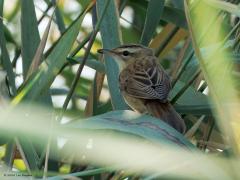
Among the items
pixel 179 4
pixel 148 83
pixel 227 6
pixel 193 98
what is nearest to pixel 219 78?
pixel 227 6

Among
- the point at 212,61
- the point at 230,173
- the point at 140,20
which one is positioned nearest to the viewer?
the point at 230,173

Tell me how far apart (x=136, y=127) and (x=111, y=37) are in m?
1.14

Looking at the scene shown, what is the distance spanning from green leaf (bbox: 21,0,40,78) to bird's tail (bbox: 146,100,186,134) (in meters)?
0.84

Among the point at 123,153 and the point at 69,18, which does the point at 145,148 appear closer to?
the point at 123,153

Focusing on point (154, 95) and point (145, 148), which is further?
point (154, 95)

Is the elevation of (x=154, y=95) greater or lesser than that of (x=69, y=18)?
lesser

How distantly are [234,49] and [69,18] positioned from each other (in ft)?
7.21

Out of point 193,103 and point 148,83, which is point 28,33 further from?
point 148,83

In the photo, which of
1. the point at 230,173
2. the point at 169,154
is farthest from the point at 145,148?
the point at 230,173

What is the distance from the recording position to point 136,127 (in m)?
2.53

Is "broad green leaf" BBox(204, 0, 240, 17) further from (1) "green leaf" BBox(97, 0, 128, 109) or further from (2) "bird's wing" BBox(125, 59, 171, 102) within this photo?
(2) "bird's wing" BBox(125, 59, 171, 102)

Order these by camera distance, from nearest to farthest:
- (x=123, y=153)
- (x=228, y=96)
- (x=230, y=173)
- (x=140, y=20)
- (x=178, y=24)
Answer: (x=230, y=173) → (x=123, y=153) → (x=228, y=96) → (x=178, y=24) → (x=140, y=20)

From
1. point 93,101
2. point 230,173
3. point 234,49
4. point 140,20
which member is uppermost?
point 140,20

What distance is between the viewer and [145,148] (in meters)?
2.35
